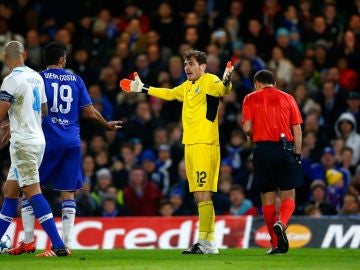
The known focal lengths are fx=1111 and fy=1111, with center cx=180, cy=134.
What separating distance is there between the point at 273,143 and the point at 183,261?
85.6 inches

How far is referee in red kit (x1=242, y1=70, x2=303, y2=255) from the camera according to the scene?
13.3 meters

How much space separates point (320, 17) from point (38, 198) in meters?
10.9

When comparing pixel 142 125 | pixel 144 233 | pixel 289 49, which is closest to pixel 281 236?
pixel 144 233

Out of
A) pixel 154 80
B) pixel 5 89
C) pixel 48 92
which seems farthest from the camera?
pixel 154 80

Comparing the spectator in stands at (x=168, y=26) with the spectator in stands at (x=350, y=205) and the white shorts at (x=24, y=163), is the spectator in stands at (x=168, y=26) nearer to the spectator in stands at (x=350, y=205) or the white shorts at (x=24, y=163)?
the spectator in stands at (x=350, y=205)

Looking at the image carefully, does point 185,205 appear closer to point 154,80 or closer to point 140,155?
point 140,155

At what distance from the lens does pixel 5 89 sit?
472 inches

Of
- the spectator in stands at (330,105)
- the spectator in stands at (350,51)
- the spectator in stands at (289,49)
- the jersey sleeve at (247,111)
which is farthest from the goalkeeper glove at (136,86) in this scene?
the spectator in stands at (289,49)

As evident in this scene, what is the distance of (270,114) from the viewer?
13.4 m

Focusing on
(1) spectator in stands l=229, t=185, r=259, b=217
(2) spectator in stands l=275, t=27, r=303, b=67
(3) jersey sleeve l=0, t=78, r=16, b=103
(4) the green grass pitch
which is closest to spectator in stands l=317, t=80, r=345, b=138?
(2) spectator in stands l=275, t=27, r=303, b=67

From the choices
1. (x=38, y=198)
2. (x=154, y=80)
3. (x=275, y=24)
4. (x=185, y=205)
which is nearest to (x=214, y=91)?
(x=38, y=198)

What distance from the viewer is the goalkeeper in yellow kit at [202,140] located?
13.3 m

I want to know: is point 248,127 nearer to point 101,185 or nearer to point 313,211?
point 313,211

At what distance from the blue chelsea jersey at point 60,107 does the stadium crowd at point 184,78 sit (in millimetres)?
5915
